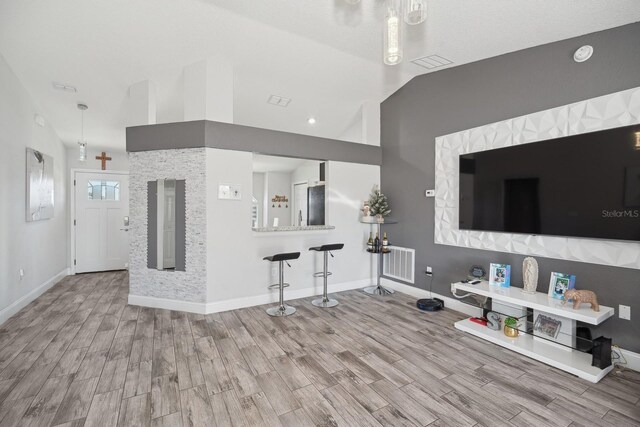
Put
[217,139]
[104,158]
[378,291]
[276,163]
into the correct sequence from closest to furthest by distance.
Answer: [217,139] → [378,291] → [104,158] → [276,163]

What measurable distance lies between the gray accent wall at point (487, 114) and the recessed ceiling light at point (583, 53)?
4cm

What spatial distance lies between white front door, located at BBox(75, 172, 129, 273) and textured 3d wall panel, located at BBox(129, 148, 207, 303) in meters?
2.77

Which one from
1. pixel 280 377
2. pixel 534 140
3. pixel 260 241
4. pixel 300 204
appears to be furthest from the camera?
pixel 300 204

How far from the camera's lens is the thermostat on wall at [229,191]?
3.55 m

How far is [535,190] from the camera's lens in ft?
9.32

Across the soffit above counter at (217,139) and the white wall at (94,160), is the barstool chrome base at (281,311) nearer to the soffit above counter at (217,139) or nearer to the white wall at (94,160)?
the soffit above counter at (217,139)

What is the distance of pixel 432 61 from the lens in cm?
355

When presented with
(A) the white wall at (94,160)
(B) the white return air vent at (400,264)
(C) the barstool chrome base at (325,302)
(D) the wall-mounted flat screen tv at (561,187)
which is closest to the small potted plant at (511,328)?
(D) the wall-mounted flat screen tv at (561,187)

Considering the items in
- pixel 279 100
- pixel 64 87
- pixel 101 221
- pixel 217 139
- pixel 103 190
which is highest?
pixel 279 100

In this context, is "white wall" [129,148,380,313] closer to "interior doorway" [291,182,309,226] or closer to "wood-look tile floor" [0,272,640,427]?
"wood-look tile floor" [0,272,640,427]

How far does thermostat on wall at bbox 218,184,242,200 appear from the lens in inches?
140

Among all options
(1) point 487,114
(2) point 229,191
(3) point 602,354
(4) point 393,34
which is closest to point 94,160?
(2) point 229,191

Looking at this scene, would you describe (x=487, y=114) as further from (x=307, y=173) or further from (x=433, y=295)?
(x=307, y=173)

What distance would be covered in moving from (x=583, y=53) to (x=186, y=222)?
4.47m
